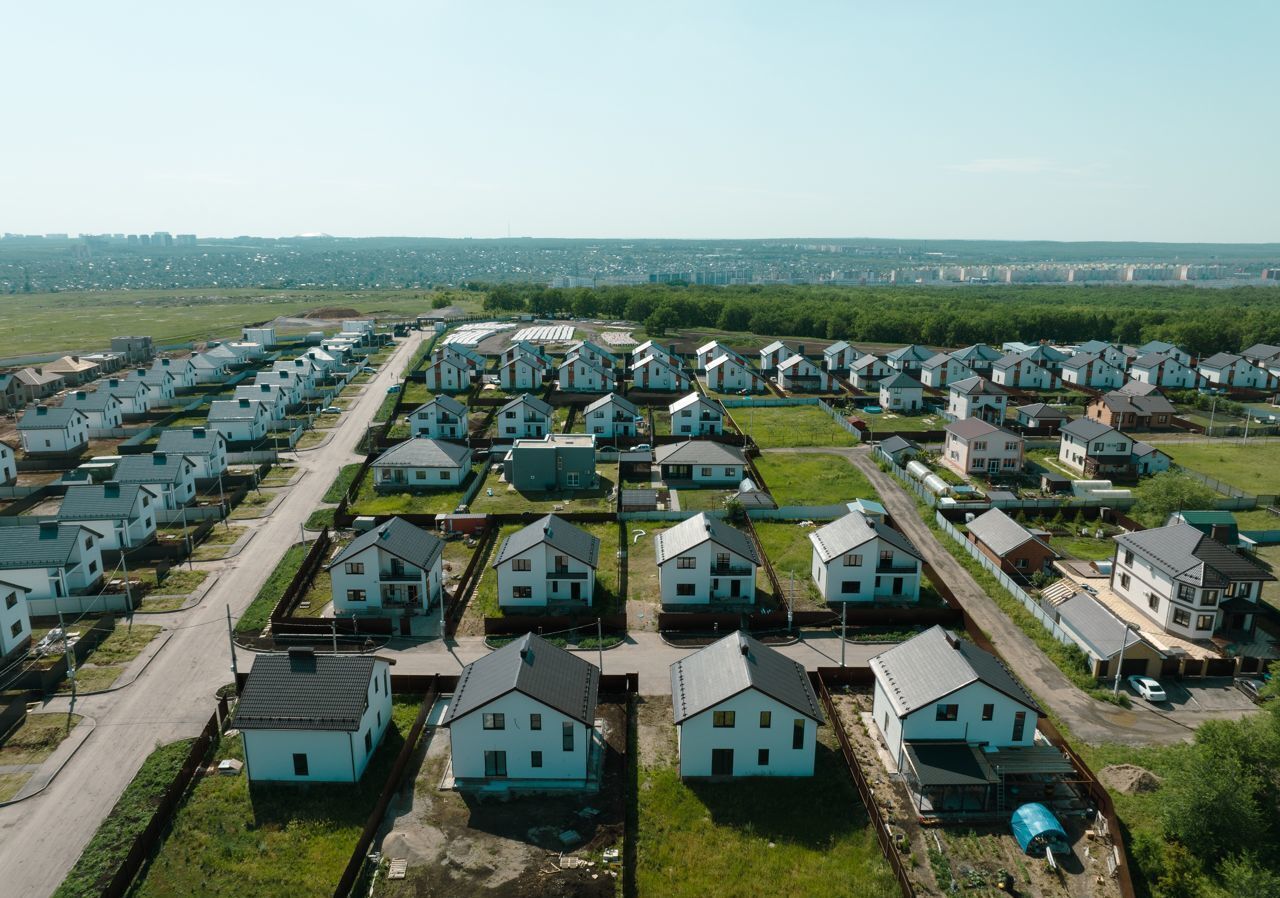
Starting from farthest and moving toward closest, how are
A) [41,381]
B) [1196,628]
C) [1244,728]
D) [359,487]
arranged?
[41,381] → [359,487] → [1196,628] → [1244,728]

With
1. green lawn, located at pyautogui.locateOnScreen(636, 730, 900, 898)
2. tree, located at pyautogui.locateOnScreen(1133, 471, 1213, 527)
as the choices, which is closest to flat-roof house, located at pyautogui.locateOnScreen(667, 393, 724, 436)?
tree, located at pyautogui.locateOnScreen(1133, 471, 1213, 527)

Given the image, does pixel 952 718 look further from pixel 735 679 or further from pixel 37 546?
pixel 37 546

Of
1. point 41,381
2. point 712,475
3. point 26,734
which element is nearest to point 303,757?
point 26,734

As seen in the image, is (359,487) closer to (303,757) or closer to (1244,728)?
(303,757)

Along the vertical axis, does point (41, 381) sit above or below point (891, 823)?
above

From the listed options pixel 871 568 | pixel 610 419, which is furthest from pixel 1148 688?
pixel 610 419

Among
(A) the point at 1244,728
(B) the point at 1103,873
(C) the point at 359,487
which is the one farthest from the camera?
(C) the point at 359,487

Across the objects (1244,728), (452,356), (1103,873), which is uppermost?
(452,356)
